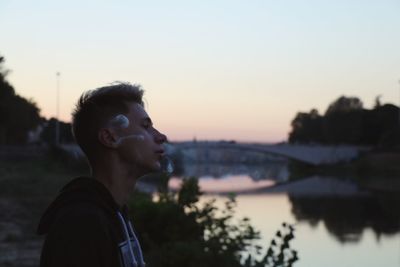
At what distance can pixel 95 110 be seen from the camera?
72.2 inches

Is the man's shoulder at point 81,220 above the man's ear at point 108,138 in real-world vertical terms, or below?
below

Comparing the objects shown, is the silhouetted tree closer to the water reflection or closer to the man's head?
the water reflection

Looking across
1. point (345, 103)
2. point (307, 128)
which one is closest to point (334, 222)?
point (307, 128)

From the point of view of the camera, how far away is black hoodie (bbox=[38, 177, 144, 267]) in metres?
1.53

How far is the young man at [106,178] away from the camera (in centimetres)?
156

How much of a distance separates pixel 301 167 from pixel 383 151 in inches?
458

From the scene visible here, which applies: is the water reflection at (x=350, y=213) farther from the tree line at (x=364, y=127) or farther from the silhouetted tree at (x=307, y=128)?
the silhouetted tree at (x=307, y=128)

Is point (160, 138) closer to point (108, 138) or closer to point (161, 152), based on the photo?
point (161, 152)

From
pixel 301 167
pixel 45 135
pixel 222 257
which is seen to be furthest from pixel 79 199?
pixel 45 135

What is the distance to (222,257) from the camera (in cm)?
679

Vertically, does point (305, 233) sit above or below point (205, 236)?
below

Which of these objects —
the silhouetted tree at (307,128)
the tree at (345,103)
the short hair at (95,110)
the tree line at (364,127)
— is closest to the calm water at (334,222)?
the short hair at (95,110)

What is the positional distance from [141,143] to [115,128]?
87mm

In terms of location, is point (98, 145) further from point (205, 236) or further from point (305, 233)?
point (305, 233)
